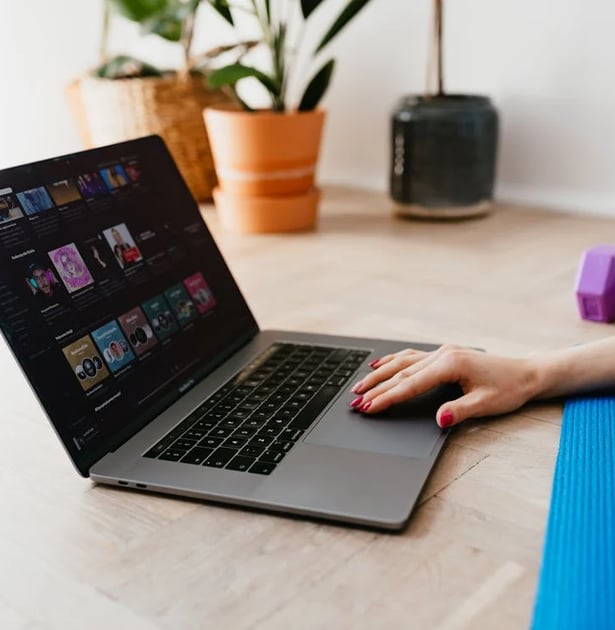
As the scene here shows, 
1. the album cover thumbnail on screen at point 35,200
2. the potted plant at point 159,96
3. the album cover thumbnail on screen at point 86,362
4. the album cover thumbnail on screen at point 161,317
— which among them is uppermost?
the album cover thumbnail on screen at point 35,200

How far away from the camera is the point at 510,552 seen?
0.66m

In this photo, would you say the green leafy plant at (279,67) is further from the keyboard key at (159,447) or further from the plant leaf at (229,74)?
the keyboard key at (159,447)

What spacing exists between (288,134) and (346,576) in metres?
1.30

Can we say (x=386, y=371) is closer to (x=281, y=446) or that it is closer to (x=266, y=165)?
(x=281, y=446)

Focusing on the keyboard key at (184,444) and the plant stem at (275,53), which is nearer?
the keyboard key at (184,444)

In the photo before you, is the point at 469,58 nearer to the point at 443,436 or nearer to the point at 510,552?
the point at 443,436

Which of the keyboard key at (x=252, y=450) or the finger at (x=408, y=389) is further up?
the keyboard key at (x=252, y=450)

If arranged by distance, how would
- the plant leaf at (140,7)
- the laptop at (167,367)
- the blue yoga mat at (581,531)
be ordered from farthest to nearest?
1. the plant leaf at (140,7)
2. the laptop at (167,367)
3. the blue yoga mat at (581,531)

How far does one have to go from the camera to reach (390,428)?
32.4 inches

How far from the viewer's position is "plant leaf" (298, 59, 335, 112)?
1.83 metres

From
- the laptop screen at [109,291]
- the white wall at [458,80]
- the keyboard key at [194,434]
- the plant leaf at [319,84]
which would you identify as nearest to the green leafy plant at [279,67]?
the plant leaf at [319,84]

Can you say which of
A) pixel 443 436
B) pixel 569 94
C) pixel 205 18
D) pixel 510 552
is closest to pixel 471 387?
pixel 443 436

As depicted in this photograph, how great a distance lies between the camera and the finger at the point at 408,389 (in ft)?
2.77

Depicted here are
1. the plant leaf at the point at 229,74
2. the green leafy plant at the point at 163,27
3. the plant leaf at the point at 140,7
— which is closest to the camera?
the plant leaf at the point at 229,74
